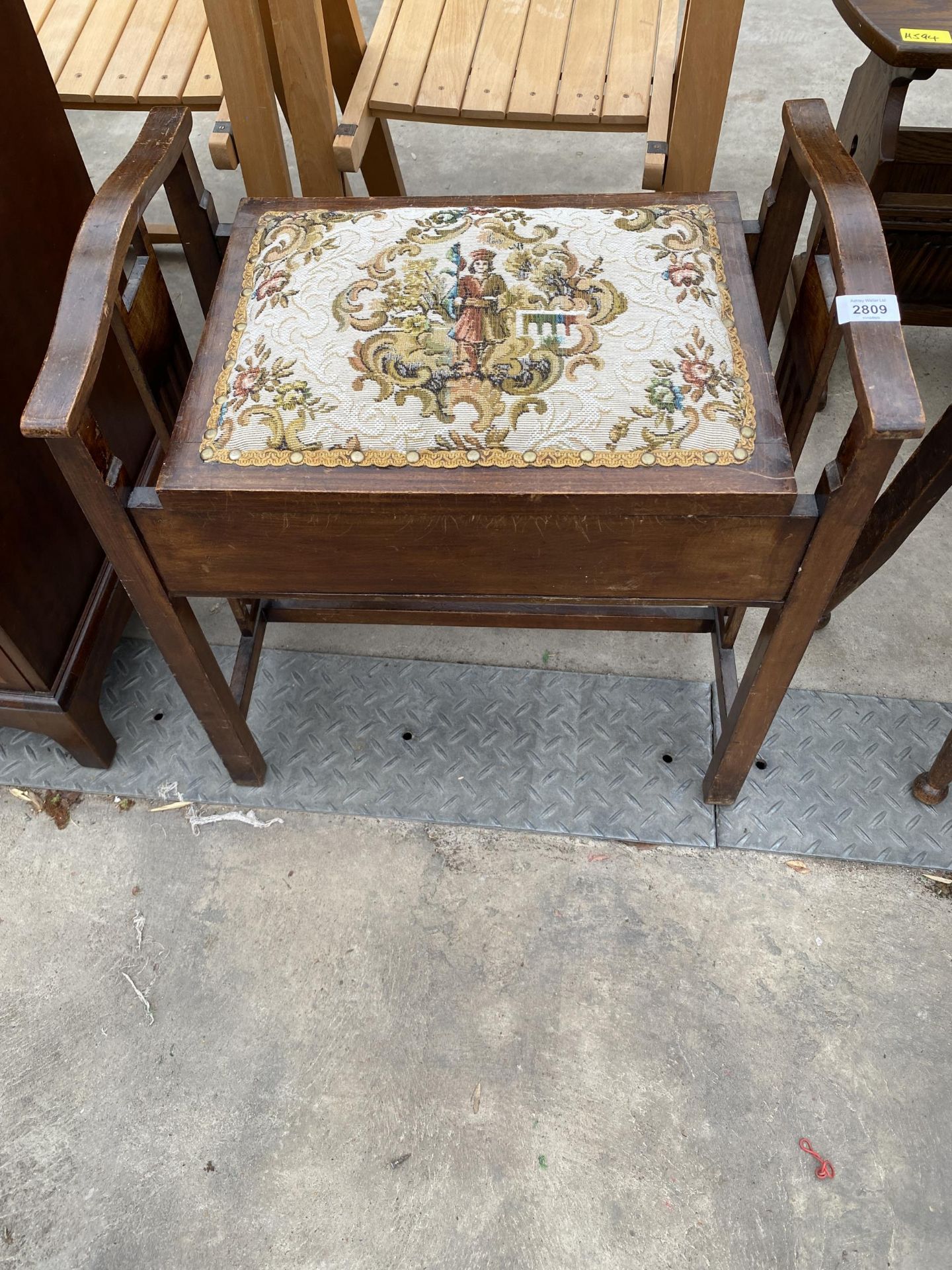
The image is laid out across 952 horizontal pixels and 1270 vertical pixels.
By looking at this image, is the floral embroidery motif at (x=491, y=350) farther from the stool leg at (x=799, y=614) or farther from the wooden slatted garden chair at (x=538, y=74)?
the wooden slatted garden chair at (x=538, y=74)

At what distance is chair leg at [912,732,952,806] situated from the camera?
1.57 meters

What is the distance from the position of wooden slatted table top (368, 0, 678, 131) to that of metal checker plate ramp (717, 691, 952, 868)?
1.15m

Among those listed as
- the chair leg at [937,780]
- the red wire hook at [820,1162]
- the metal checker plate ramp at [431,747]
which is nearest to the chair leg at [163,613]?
the metal checker plate ramp at [431,747]

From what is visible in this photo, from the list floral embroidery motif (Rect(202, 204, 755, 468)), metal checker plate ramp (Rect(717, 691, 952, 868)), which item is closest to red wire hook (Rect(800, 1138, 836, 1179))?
metal checker plate ramp (Rect(717, 691, 952, 868))

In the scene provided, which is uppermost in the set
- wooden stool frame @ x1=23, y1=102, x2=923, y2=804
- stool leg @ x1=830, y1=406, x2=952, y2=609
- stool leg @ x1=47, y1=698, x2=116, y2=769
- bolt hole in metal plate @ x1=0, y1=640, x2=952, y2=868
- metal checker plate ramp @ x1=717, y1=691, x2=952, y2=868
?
wooden stool frame @ x1=23, y1=102, x2=923, y2=804

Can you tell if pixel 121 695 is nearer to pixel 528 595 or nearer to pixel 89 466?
pixel 89 466

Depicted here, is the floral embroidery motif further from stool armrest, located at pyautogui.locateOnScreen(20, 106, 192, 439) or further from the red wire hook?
the red wire hook

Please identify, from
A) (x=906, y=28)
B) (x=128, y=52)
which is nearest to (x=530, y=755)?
(x=906, y=28)

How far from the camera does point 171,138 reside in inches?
50.2

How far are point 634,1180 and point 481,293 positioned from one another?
123 cm

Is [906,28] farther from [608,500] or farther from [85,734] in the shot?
[85,734]

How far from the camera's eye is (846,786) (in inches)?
65.7

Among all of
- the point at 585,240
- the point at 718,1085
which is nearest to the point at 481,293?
the point at 585,240

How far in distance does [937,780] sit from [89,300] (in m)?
1.48
